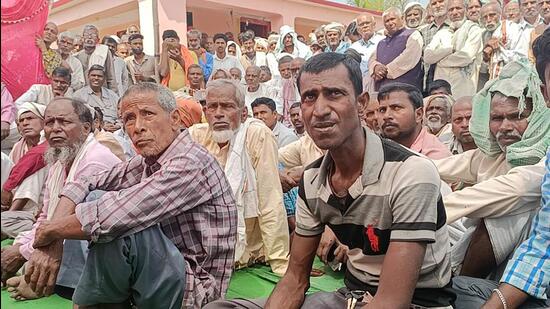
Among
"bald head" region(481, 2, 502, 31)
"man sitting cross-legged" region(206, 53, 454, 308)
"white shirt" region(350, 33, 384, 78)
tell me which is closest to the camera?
"man sitting cross-legged" region(206, 53, 454, 308)

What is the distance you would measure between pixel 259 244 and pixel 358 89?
94.2 inches

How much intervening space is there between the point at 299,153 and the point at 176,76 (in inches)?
157

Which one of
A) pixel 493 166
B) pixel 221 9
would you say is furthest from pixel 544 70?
pixel 221 9

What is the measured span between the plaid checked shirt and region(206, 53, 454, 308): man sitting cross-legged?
0.65 metres

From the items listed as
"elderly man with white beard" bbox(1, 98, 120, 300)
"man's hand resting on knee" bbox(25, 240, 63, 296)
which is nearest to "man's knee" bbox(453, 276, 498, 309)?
"man's hand resting on knee" bbox(25, 240, 63, 296)

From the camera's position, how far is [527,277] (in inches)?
84.4

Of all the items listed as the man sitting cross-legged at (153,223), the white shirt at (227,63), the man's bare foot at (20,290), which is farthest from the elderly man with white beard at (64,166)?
the white shirt at (227,63)

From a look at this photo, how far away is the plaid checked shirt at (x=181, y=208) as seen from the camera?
240cm

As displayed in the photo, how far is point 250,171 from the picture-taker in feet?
13.3

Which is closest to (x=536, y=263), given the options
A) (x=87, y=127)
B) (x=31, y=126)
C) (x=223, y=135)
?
(x=223, y=135)

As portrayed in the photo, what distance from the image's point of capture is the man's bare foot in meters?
3.28

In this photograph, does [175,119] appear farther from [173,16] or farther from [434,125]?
[173,16]

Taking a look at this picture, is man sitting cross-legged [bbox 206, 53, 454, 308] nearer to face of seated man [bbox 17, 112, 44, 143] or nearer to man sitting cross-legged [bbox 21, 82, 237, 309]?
man sitting cross-legged [bbox 21, 82, 237, 309]

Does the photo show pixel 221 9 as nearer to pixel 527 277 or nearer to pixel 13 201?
pixel 13 201
